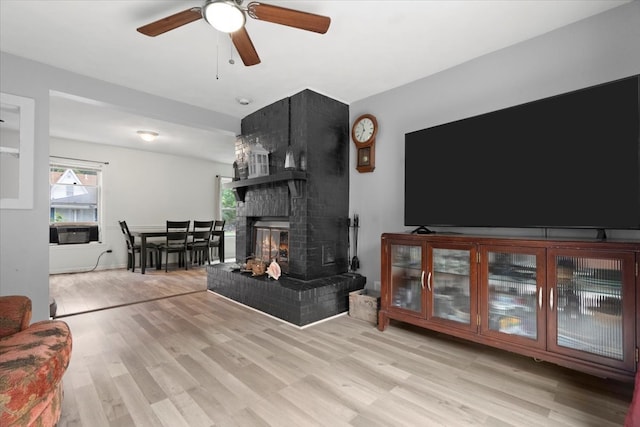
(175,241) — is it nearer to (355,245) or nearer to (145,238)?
(145,238)

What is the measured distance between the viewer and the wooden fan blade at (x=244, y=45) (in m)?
1.85

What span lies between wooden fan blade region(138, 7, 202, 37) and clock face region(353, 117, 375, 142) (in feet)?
6.87

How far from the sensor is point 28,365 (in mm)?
1122

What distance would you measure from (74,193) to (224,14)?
577 centimetres

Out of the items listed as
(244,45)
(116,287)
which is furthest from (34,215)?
(244,45)

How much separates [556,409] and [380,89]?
9.85ft

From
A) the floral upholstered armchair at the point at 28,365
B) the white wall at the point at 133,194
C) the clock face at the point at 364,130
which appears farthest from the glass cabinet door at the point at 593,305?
the white wall at the point at 133,194

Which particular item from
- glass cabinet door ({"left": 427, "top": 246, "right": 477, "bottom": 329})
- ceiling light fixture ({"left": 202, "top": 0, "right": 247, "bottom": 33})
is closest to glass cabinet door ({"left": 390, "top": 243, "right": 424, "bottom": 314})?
glass cabinet door ({"left": 427, "top": 246, "right": 477, "bottom": 329})

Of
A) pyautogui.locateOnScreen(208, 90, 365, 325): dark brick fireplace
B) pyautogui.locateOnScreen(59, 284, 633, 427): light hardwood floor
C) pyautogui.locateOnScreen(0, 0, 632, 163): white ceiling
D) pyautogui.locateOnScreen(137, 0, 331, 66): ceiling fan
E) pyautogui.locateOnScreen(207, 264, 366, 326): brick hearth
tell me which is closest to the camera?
pyautogui.locateOnScreen(59, 284, 633, 427): light hardwood floor

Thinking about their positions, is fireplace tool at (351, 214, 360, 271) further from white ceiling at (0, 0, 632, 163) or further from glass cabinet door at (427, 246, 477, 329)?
white ceiling at (0, 0, 632, 163)

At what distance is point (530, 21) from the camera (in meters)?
2.12

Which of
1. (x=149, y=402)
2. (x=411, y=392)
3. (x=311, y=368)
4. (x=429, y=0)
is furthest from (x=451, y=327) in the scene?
(x=429, y=0)

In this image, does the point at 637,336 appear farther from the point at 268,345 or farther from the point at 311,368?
the point at 268,345

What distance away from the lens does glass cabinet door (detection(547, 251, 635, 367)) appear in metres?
1.59
